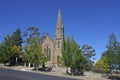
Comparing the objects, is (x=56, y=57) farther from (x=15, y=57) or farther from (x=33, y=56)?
(x=33, y=56)

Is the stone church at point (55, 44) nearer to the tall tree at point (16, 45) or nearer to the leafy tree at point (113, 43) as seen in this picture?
the tall tree at point (16, 45)

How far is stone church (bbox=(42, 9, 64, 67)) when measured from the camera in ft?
273

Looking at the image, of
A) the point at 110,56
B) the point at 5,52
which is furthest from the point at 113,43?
the point at 5,52

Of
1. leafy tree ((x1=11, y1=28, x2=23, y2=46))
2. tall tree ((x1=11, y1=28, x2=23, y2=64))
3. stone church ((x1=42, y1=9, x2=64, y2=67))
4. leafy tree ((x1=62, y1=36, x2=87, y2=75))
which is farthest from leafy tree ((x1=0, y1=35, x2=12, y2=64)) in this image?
leafy tree ((x1=62, y1=36, x2=87, y2=75))

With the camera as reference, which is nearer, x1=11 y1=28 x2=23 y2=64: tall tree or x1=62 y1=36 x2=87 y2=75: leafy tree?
x1=62 y1=36 x2=87 y2=75: leafy tree

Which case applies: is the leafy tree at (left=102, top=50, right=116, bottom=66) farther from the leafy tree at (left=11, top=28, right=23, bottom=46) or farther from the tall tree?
the leafy tree at (left=11, top=28, right=23, bottom=46)

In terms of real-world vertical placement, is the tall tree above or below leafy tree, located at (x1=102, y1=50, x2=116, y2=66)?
above

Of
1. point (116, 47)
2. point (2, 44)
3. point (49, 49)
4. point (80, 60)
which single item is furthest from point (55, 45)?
point (116, 47)

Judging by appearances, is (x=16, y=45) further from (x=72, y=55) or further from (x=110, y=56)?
(x=110, y=56)

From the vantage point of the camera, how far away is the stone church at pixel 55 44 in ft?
273

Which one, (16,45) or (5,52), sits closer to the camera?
(5,52)

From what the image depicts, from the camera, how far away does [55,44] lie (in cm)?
8481

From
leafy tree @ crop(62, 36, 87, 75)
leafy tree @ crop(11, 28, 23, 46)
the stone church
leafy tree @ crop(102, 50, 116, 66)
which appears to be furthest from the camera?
leafy tree @ crop(11, 28, 23, 46)

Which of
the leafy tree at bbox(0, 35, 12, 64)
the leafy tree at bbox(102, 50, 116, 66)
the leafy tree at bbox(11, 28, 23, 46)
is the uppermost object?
the leafy tree at bbox(11, 28, 23, 46)
